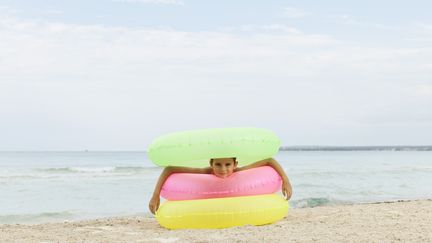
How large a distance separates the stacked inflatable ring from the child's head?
6 centimetres

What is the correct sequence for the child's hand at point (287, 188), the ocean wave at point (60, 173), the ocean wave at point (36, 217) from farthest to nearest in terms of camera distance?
the ocean wave at point (60, 173)
the ocean wave at point (36, 217)
the child's hand at point (287, 188)

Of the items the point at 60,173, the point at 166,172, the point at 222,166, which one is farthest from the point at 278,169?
the point at 60,173

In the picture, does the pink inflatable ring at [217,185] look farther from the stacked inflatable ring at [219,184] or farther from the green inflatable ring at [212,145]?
the green inflatable ring at [212,145]

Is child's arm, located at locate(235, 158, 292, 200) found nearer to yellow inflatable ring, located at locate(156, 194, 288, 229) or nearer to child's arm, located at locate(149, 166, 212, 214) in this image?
yellow inflatable ring, located at locate(156, 194, 288, 229)

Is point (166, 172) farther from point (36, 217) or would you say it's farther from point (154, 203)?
point (36, 217)

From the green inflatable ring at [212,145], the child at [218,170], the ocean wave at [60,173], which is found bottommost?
the ocean wave at [60,173]

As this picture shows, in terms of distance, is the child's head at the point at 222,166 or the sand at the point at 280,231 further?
the child's head at the point at 222,166

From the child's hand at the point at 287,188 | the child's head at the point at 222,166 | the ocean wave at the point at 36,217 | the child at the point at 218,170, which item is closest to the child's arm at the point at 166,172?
the child at the point at 218,170

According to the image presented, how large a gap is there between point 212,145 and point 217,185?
50 cm

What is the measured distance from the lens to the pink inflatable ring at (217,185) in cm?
543

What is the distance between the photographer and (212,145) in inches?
203

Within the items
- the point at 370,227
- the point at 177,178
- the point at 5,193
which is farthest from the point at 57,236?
the point at 5,193

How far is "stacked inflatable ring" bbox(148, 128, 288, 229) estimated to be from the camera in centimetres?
520

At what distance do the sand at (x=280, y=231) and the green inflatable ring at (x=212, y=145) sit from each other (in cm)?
69
